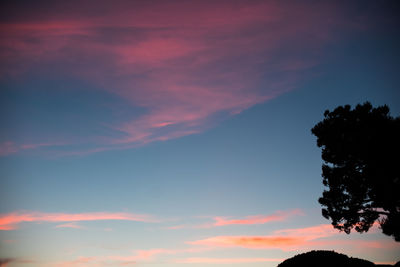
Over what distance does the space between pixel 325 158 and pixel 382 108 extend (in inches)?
256

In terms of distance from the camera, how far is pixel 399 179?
23.7 metres

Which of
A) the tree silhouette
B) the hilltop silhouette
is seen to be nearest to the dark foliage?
the hilltop silhouette

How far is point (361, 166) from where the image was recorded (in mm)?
26312

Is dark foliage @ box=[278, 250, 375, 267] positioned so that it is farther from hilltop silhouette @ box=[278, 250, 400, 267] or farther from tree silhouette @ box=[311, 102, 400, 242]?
tree silhouette @ box=[311, 102, 400, 242]

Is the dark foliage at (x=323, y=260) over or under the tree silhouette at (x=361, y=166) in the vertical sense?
under

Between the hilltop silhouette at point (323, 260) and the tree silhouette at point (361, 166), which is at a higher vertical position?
the tree silhouette at point (361, 166)

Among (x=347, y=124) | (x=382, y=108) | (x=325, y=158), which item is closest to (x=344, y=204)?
(x=325, y=158)

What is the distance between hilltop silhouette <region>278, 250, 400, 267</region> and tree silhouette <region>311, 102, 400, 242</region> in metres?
3.30

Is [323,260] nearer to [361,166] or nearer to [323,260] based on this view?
[323,260]

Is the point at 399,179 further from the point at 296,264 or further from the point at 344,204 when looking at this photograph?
the point at 296,264

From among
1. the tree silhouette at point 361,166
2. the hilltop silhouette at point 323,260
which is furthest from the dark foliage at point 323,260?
the tree silhouette at point 361,166

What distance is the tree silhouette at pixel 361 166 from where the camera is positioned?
79.5ft

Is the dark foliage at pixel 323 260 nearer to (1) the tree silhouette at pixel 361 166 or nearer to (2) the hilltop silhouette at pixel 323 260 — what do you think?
(2) the hilltop silhouette at pixel 323 260

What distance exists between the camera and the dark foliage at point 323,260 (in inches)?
904
